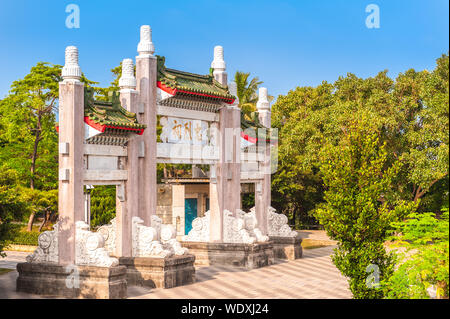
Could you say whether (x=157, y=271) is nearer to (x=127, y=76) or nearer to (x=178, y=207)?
(x=127, y=76)

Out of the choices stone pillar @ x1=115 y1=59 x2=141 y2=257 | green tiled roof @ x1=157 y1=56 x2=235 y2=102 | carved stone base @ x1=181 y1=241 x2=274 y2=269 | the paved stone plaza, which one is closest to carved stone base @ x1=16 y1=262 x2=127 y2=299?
the paved stone plaza

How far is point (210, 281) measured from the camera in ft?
61.7

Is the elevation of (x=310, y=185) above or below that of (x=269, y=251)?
above

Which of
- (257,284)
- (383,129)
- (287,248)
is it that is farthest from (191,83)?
(383,129)

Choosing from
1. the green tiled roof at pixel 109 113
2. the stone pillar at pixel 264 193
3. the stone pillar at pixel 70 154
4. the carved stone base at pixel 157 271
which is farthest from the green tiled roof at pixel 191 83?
the carved stone base at pixel 157 271

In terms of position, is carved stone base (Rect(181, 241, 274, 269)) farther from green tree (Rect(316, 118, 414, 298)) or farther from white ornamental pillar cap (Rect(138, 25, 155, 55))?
green tree (Rect(316, 118, 414, 298))

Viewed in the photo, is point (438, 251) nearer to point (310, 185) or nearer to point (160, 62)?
point (160, 62)

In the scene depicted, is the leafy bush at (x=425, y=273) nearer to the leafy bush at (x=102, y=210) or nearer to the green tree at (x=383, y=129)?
the green tree at (x=383, y=129)

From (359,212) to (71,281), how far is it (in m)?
7.62

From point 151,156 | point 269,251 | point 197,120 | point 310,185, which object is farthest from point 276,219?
point 310,185

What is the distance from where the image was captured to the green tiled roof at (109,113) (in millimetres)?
16656

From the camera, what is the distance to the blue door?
1105 inches

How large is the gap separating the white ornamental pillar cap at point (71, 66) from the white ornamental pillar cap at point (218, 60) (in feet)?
23.2
